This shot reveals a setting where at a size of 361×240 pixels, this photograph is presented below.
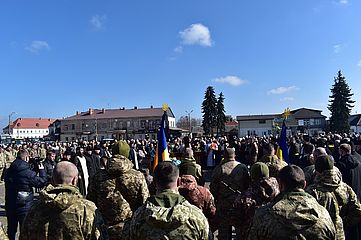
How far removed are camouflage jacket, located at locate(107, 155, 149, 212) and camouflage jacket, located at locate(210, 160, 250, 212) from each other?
2.11 m

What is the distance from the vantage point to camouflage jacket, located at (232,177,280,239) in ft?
14.8

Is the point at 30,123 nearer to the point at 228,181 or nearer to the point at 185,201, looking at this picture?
the point at 228,181

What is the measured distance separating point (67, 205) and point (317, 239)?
220 centimetres

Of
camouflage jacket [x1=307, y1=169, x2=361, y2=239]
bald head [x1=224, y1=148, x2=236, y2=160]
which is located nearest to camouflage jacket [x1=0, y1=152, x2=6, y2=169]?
bald head [x1=224, y1=148, x2=236, y2=160]

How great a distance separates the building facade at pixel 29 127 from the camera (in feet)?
468

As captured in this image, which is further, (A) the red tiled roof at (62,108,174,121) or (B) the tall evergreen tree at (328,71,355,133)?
(A) the red tiled roof at (62,108,174,121)

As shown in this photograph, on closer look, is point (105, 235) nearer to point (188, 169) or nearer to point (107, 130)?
point (188, 169)

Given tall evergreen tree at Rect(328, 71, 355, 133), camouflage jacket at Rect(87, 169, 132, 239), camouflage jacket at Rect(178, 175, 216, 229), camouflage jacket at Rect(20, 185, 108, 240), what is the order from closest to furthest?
camouflage jacket at Rect(20, 185, 108, 240), camouflage jacket at Rect(87, 169, 132, 239), camouflage jacket at Rect(178, 175, 216, 229), tall evergreen tree at Rect(328, 71, 355, 133)

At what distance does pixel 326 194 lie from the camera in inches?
186

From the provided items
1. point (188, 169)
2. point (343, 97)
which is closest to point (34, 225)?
point (188, 169)

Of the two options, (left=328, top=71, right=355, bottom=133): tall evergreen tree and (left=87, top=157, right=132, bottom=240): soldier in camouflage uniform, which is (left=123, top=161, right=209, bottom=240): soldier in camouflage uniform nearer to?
(left=87, top=157, right=132, bottom=240): soldier in camouflage uniform

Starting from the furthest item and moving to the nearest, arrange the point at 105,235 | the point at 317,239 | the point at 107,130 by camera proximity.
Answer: the point at 107,130
the point at 105,235
the point at 317,239

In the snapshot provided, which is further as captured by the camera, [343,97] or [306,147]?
[343,97]

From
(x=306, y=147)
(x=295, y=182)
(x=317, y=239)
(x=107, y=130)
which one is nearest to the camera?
(x=317, y=239)
